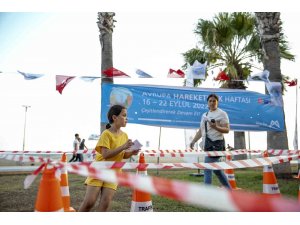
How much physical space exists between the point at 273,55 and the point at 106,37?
209 inches

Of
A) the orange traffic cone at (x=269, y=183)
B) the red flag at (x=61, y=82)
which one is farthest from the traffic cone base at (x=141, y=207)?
the red flag at (x=61, y=82)

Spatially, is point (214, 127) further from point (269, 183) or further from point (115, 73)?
point (115, 73)

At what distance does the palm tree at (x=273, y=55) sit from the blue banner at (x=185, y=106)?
0.37 metres

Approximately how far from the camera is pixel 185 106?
369 inches

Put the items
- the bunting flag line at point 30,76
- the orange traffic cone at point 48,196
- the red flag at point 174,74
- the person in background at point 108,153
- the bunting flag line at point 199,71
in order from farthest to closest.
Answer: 1. the bunting flag line at point 199,71
2. the red flag at point 174,74
3. the bunting flag line at point 30,76
4. the person in background at point 108,153
5. the orange traffic cone at point 48,196

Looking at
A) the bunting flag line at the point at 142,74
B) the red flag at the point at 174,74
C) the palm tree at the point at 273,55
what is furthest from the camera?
the red flag at the point at 174,74

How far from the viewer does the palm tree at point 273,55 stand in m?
8.79

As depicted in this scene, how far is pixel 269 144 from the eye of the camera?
29.7 feet

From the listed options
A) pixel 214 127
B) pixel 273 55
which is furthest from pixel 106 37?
pixel 214 127

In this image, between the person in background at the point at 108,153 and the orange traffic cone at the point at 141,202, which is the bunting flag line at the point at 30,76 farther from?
the orange traffic cone at the point at 141,202

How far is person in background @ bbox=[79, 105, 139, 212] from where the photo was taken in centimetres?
315

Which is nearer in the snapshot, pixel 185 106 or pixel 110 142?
pixel 110 142
